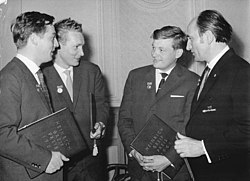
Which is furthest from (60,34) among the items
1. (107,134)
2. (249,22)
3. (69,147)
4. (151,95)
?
(249,22)

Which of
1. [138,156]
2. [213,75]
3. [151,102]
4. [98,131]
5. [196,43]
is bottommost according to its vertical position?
[138,156]

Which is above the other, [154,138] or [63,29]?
[63,29]

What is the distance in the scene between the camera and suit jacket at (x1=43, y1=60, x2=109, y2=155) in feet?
6.85

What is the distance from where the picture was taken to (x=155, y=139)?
6.00 feet

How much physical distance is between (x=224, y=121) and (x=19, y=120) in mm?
846

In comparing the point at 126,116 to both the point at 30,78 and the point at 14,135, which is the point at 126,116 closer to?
the point at 30,78

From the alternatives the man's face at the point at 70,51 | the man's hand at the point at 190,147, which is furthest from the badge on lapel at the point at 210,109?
the man's face at the point at 70,51

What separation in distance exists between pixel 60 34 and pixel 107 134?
1231 mm

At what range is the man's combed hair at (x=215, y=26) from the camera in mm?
1733

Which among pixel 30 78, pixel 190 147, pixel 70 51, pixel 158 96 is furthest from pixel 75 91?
pixel 190 147

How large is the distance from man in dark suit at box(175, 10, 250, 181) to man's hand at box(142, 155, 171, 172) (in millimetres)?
220

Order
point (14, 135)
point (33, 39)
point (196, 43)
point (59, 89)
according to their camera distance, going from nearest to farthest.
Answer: point (14, 135), point (33, 39), point (196, 43), point (59, 89)

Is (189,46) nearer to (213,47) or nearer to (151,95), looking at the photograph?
(213,47)

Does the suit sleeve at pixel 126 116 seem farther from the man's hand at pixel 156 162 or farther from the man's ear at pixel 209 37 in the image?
the man's ear at pixel 209 37
